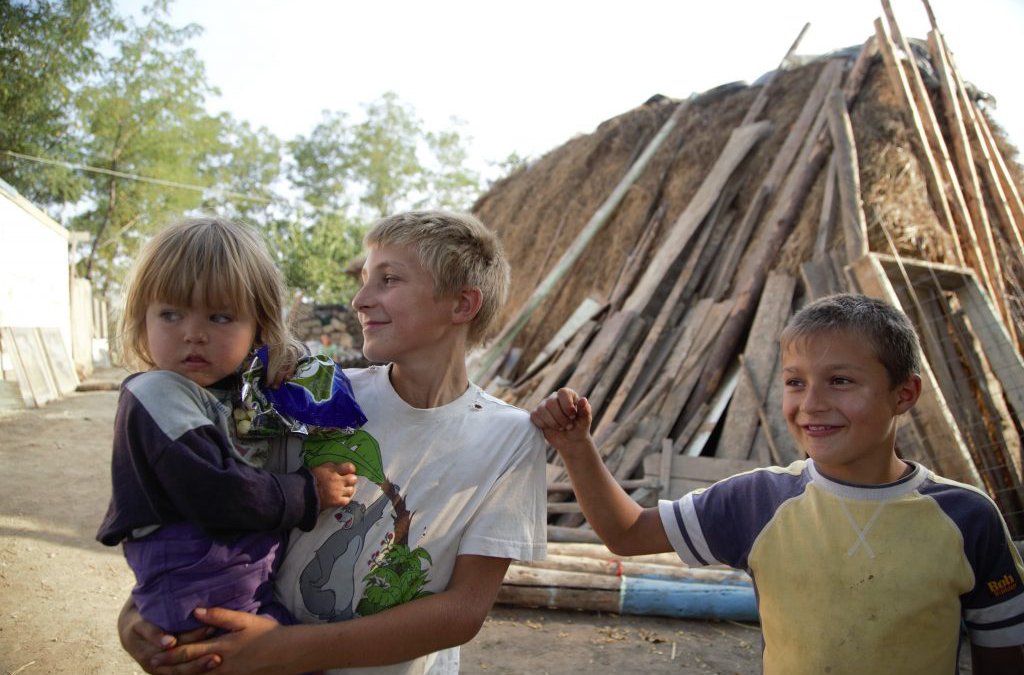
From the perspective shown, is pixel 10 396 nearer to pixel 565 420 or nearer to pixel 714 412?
pixel 714 412

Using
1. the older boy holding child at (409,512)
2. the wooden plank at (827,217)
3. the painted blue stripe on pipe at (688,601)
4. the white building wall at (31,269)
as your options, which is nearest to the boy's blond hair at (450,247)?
the older boy holding child at (409,512)

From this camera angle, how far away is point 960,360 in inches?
229

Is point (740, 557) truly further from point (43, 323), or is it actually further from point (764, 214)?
point (43, 323)

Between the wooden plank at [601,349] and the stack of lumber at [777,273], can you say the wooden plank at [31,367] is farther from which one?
the wooden plank at [601,349]

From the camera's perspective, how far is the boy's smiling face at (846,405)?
165cm

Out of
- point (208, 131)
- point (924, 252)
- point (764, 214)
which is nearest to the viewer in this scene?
point (924, 252)

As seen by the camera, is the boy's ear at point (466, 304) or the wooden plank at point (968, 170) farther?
the wooden plank at point (968, 170)

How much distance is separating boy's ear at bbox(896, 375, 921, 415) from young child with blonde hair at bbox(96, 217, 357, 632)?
135 cm

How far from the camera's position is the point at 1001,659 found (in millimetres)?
1563

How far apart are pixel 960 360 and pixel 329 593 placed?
6.00 metres

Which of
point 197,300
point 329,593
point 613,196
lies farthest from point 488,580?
point 613,196

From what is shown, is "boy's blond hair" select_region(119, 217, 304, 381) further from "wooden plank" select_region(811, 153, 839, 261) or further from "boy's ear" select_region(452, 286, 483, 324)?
"wooden plank" select_region(811, 153, 839, 261)

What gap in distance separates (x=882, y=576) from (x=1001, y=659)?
0.32 meters

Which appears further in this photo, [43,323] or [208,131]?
[208,131]
